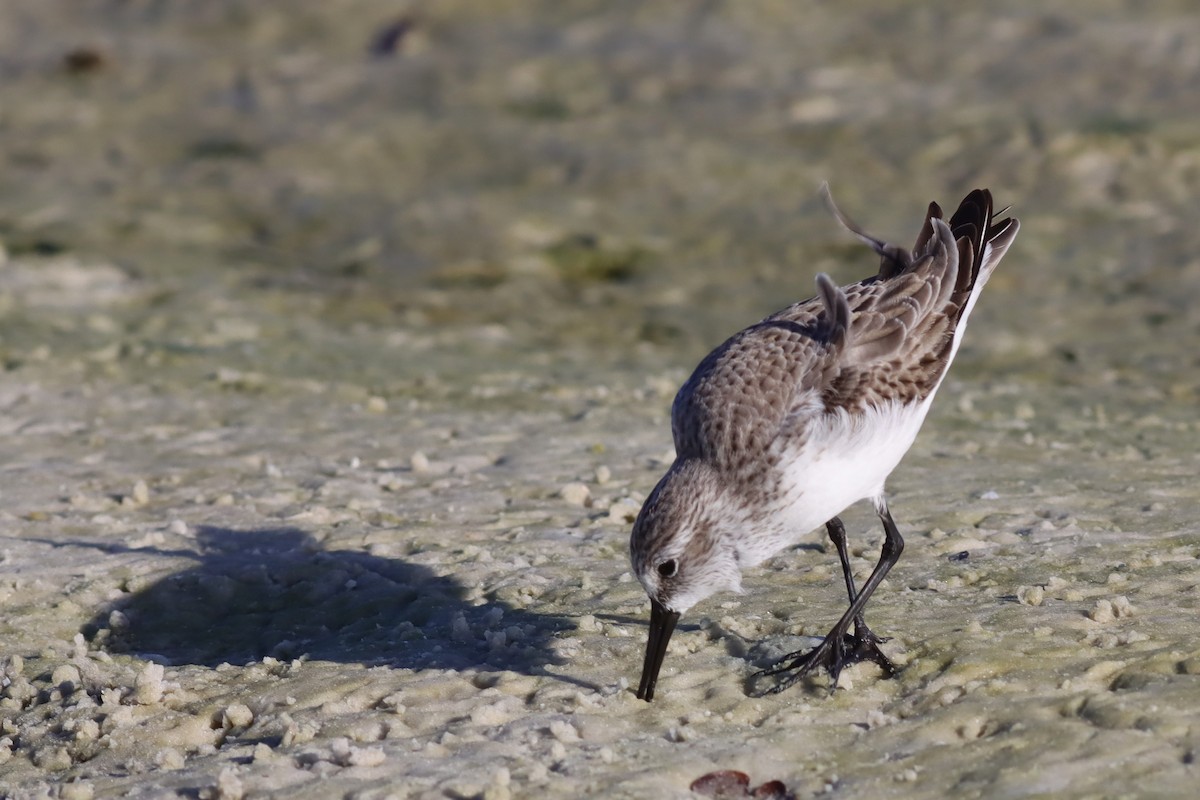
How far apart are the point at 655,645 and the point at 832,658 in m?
0.56

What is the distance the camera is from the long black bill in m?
4.52

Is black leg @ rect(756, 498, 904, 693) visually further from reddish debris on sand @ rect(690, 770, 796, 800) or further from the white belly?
reddish debris on sand @ rect(690, 770, 796, 800)

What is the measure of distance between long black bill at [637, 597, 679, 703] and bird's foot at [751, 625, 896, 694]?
0.33 meters

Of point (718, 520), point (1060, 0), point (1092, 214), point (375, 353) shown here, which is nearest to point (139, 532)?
point (718, 520)

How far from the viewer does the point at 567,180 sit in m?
12.6

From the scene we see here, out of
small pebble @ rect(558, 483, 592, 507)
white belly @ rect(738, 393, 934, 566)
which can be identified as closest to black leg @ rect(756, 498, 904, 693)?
white belly @ rect(738, 393, 934, 566)

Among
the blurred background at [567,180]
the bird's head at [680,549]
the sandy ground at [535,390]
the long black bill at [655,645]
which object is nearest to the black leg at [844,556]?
the sandy ground at [535,390]

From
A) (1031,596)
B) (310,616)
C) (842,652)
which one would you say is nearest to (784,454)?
(842,652)

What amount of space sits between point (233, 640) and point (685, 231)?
717 centimetres

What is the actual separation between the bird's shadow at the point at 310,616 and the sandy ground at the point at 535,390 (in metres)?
0.02

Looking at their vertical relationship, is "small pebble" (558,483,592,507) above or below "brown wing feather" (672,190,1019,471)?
below

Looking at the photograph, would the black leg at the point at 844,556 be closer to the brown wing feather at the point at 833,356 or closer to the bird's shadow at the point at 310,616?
the brown wing feather at the point at 833,356

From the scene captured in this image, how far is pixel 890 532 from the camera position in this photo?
514cm

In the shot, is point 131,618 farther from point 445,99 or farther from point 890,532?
point 445,99
